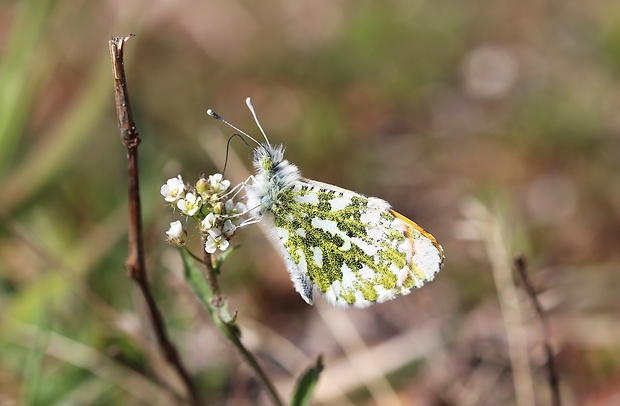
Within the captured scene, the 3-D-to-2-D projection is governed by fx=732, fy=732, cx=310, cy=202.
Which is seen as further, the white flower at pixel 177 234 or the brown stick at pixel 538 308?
the brown stick at pixel 538 308

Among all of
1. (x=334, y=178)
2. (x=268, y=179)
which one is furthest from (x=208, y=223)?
(x=334, y=178)

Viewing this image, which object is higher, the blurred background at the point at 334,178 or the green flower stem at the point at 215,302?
the blurred background at the point at 334,178

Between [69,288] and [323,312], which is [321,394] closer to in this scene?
[323,312]

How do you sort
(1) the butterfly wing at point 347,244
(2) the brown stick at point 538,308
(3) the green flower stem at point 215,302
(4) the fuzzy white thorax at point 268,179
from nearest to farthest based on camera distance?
(3) the green flower stem at point 215,302 → (2) the brown stick at point 538,308 → (1) the butterfly wing at point 347,244 → (4) the fuzzy white thorax at point 268,179

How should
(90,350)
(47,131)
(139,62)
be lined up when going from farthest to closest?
(139,62) < (47,131) < (90,350)

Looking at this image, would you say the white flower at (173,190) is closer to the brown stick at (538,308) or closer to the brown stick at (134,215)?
the brown stick at (134,215)

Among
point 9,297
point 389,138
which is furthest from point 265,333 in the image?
point 389,138

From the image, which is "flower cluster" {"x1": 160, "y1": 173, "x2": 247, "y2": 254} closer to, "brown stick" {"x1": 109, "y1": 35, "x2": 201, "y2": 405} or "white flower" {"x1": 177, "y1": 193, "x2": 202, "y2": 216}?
"white flower" {"x1": 177, "y1": 193, "x2": 202, "y2": 216}

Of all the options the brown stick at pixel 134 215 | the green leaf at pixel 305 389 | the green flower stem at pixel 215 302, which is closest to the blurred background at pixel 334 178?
the brown stick at pixel 134 215
